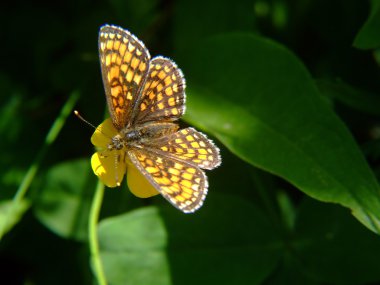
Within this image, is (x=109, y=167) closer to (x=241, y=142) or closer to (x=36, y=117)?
(x=241, y=142)

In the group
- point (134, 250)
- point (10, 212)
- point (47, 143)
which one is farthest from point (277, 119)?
point (10, 212)

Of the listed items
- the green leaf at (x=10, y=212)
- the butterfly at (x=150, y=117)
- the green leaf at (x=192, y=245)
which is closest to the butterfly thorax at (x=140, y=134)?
the butterfly at (x=150, y=117)

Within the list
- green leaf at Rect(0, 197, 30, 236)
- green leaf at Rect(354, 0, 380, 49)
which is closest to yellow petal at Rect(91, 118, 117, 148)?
green leaf at Rect(0, 197, 30, 236)

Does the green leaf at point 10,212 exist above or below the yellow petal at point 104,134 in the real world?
below

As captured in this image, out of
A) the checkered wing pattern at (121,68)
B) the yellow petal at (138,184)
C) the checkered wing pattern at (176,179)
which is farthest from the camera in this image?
the checkered wing pattern at (121,68)

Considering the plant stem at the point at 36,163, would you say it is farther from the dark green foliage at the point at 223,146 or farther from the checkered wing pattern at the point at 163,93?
the checkered wing pattern at the point at 163,93

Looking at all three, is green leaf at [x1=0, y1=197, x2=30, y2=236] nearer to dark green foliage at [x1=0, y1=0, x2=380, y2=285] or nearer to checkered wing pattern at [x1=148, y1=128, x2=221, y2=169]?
dark green foliage at [x1=0, y1=0, x2=380, y2=285]

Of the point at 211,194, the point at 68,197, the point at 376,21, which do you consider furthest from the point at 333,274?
the point at 68,197
